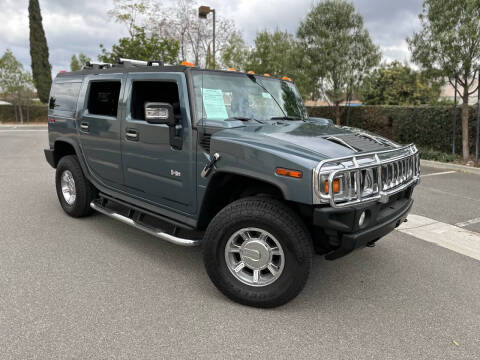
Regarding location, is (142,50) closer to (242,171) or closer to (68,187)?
(68,187)

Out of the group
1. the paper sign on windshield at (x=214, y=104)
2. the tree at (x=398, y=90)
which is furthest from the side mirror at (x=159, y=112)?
the tree at (x=398, y=90)

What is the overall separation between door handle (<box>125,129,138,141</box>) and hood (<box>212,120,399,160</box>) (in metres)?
1.08

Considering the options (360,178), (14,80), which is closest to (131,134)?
(360,178)

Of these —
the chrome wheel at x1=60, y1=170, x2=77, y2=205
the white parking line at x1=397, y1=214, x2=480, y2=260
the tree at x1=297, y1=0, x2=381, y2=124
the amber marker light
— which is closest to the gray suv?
the amber marker light

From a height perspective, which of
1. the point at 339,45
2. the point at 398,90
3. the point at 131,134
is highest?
the point at 398,90

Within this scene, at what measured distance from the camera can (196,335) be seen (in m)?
2.60

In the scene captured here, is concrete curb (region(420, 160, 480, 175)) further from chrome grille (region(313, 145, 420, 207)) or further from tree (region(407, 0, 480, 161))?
chrome grille (region(313, 145, 420, 207))

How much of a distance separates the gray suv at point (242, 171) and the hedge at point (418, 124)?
858cm

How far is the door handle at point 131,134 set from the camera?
148 inches

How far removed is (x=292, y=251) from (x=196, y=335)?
0.89m

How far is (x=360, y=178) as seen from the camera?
8.76ft

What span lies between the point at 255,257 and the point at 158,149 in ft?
4.52

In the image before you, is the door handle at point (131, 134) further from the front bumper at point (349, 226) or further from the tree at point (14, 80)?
the tree at point (14, 80)

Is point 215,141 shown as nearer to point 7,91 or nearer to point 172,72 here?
point 172,72
